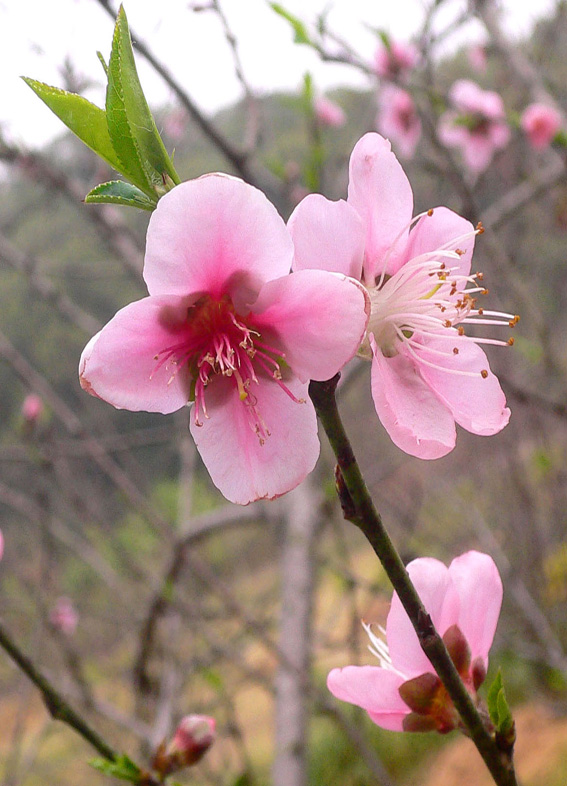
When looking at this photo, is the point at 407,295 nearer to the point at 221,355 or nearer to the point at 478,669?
the point at 221,355

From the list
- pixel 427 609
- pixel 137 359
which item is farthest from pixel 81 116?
pixel 427 609

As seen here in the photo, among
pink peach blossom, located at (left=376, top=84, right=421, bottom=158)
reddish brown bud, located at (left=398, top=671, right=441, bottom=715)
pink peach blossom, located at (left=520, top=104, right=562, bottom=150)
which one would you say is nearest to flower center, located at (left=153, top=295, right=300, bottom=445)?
reddish brown bud, located at (left=398, top=671, right=441, bottom=715)

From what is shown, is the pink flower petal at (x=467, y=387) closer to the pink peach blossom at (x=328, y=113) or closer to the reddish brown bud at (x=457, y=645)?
the reddish brown bud at (x=457, y=645)

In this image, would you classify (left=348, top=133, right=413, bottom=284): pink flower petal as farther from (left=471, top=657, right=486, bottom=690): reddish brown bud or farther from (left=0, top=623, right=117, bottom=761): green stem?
(left=0, top=623, right=117, bottom=761): green stem

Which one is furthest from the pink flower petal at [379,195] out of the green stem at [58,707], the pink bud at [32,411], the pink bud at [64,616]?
the pink bud at [64,616]

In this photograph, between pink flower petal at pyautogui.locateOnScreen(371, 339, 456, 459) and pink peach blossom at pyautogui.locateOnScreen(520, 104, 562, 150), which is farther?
pink peach blossom at pyautogui.locateOnScreen(520, 104, 562, 150)

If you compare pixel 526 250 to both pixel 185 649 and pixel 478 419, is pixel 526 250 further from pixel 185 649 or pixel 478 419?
pixel 478 419

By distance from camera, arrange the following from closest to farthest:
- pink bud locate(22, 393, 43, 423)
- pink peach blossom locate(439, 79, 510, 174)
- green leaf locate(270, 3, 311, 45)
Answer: green leaf locate(270, 3, 311, 45), pink bud locate(22, 393, 43, 423), pink peach blossom locate(439, 79, 510, 174)
